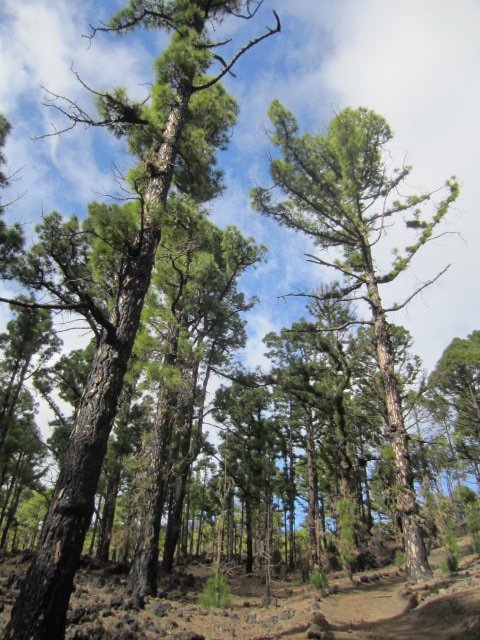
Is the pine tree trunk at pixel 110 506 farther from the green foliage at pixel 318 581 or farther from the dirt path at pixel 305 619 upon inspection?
the green foliage at pixel 318 581

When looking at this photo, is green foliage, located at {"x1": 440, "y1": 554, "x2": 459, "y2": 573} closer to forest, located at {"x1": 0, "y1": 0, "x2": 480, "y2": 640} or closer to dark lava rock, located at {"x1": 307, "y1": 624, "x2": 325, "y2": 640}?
forest, located at {"x1": 0, "y1": 0, "x2": 480, "y2": 640}

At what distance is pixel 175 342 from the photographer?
963 centimetres

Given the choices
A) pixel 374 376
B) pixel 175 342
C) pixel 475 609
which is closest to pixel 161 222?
pixel 175 342

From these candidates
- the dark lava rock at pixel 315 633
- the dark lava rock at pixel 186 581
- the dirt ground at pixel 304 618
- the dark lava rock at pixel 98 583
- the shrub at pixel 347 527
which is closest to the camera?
the dirt ground at pixel 304 618

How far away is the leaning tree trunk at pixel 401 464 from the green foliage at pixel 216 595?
392 cm

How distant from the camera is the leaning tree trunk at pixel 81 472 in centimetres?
283

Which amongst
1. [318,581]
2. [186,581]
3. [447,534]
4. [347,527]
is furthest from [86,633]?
[186,581]

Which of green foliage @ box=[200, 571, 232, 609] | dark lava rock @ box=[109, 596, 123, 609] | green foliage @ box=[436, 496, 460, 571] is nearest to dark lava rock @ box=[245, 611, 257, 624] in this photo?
green foliage @ box=[200, 571, 232, 609]

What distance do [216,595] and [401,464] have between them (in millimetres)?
4925

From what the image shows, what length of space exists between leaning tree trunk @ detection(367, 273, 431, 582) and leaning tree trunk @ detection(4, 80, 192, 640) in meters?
6.78

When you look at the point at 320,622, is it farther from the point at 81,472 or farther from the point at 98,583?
the point at 98,583

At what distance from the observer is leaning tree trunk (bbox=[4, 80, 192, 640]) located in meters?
2.83

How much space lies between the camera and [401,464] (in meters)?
8.20

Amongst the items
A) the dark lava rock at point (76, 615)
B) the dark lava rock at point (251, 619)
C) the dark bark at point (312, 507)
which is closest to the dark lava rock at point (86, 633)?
the dark lava rock at point (76, 615)
